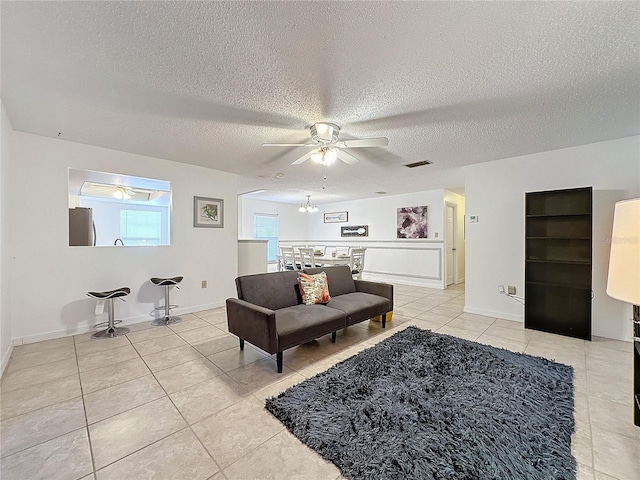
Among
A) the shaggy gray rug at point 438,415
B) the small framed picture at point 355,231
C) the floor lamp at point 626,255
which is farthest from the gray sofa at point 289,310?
the small framed picture at point 355,231

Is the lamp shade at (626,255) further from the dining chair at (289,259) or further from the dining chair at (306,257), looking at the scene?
the dining chair at (289,259)

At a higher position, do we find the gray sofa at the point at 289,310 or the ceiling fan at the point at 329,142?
the ceiling fan at the point at 329,142

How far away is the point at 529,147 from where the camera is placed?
3.44 metres

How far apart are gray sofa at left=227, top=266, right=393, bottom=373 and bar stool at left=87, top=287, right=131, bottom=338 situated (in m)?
1.58

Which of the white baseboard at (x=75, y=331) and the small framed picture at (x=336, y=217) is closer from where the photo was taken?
the white baseboard at (x=75, y=331)

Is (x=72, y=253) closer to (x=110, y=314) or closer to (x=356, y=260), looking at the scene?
(x=110, y=314)

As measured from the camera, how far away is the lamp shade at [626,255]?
98cm

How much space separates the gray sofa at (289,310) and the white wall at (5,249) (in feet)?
6.52

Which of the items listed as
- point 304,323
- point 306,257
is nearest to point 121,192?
point 306,257

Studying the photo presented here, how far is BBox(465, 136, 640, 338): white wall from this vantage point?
3.14m

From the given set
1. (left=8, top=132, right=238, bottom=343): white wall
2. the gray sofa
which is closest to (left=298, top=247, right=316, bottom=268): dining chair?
the gray sofa

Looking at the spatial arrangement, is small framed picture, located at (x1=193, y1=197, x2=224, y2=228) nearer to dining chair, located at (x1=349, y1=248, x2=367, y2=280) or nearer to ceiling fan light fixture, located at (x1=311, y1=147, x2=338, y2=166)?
ceiling fan light fixture, located at (x1=311, y1=147, x2=338, y2=166)

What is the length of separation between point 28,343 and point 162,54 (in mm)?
3492

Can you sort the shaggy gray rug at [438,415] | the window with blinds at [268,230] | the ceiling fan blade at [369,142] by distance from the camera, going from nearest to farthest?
the shaggy gray rug at [438,415] < the ceiling fan blade at [369,142] < the window with blinds at [268,230]
